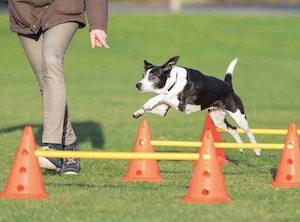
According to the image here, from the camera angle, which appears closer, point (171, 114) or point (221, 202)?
point (221, 202)

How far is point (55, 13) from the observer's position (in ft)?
27.6

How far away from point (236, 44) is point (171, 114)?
546 inches

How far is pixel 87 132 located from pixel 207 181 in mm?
6928

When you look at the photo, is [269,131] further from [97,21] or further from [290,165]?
[97,21]

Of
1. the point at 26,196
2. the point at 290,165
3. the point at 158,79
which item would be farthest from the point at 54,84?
the point at 290,165

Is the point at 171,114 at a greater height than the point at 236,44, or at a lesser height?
lesser

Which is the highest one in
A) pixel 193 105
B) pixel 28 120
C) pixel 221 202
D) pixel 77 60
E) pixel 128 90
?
Answer: pixel 77 60

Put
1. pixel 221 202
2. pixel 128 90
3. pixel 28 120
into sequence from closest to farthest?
pixel 221 202 → pixel 28 120 → pixel 128 90

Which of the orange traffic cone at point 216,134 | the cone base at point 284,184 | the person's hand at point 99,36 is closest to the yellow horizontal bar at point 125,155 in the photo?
the cone base at point 284,184

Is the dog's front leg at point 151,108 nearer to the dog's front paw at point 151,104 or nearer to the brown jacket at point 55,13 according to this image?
the dog's front paw at point 151,104

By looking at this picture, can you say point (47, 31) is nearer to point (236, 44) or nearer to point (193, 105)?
point (193, 105)

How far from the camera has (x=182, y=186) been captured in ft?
26.3

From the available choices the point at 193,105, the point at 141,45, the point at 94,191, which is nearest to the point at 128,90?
the point at 141,45

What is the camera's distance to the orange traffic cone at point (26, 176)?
7.24 meters
